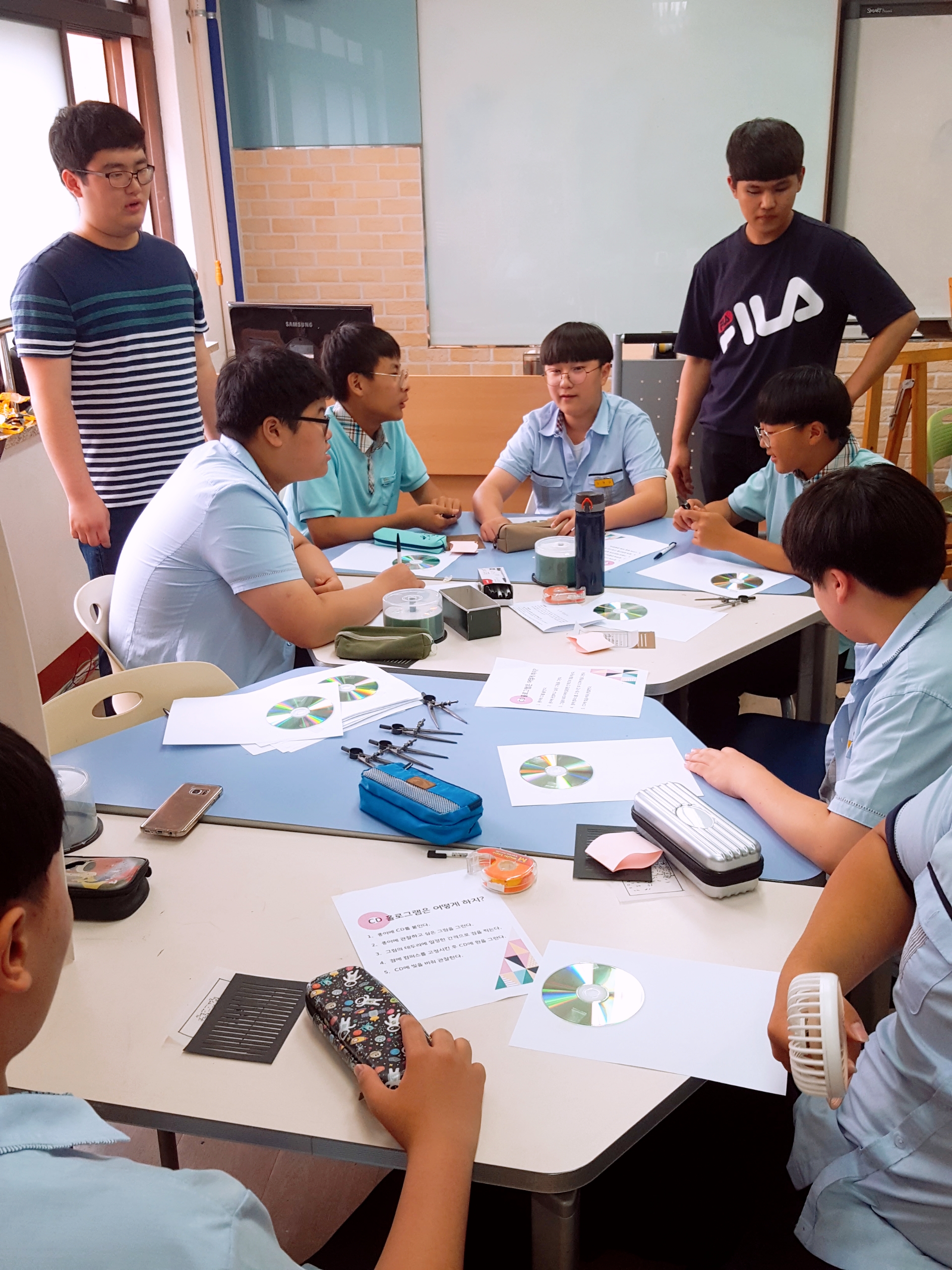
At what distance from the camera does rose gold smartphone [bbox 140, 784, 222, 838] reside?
1.39m

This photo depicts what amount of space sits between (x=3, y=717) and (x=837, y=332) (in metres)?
2.75

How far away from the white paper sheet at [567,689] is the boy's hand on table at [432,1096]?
2.78 feet

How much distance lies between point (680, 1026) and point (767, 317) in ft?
8.15

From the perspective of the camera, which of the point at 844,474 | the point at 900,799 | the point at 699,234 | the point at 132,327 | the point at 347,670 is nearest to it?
the point at 900,799

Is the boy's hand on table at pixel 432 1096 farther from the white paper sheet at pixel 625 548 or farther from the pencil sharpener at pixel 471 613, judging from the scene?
the white paper sheet at pixel 625 548

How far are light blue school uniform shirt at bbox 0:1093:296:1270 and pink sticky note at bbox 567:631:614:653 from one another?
143 cm

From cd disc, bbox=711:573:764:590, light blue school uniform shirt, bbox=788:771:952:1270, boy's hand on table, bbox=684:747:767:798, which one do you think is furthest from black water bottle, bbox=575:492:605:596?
light blue school uniform shirt, bbox=788:771:952:1270

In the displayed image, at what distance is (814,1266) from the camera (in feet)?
3.08

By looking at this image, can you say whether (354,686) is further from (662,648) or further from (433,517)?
(433,517)

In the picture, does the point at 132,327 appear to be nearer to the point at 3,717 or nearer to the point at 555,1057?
the point at 3,717

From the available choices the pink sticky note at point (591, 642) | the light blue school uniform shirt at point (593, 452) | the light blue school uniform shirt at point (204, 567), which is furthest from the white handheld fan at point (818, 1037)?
the light blue school uniform shirt at point (593, 452)

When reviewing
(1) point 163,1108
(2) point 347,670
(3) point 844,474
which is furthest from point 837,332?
(1) point 163,1108

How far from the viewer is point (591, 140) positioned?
4605mm

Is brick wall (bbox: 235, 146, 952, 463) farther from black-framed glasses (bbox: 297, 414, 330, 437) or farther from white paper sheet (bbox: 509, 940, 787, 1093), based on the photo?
white paper sheet (bbox: 509, 940, 787, 1093)
